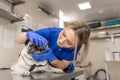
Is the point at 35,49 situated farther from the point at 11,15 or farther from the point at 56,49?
the point at 11,15

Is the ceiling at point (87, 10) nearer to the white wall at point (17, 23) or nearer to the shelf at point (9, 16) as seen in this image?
the white wall at point (17, 23)

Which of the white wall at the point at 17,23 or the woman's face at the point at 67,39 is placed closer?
the woman's face at the point at 67,39

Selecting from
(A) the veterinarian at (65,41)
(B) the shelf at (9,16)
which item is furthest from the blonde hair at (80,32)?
(B) the shelf at (9,16)

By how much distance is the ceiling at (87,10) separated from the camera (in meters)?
2.56

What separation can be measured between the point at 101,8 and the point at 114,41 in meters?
0.87

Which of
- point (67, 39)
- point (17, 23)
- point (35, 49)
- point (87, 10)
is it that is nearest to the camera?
point (35, 49)

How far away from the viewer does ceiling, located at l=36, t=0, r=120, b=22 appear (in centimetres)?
256

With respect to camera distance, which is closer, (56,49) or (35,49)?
(35,49)

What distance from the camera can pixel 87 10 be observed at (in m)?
2.94

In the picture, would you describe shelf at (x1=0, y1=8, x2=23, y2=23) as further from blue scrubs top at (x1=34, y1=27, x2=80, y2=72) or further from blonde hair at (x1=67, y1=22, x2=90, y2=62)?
blonde hair at (x1=67, y1=22, x2=90, y2=62)

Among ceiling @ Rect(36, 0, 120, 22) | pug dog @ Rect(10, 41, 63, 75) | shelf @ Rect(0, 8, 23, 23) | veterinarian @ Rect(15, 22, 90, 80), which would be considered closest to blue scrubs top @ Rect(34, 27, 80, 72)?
veterinarian @ Rect(15, 22, 90, 80)

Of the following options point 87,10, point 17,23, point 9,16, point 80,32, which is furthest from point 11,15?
point 87,10

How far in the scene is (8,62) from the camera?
188 centimetres

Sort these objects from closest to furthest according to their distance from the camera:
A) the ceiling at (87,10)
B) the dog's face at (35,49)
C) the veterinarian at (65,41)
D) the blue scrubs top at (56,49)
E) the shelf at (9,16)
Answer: the dog's face at (35,49) < the veterinarian at (65,41) < the blue scrubs top at (56,49) < the shelf at (9,16) < the ceiling at (87,10)
